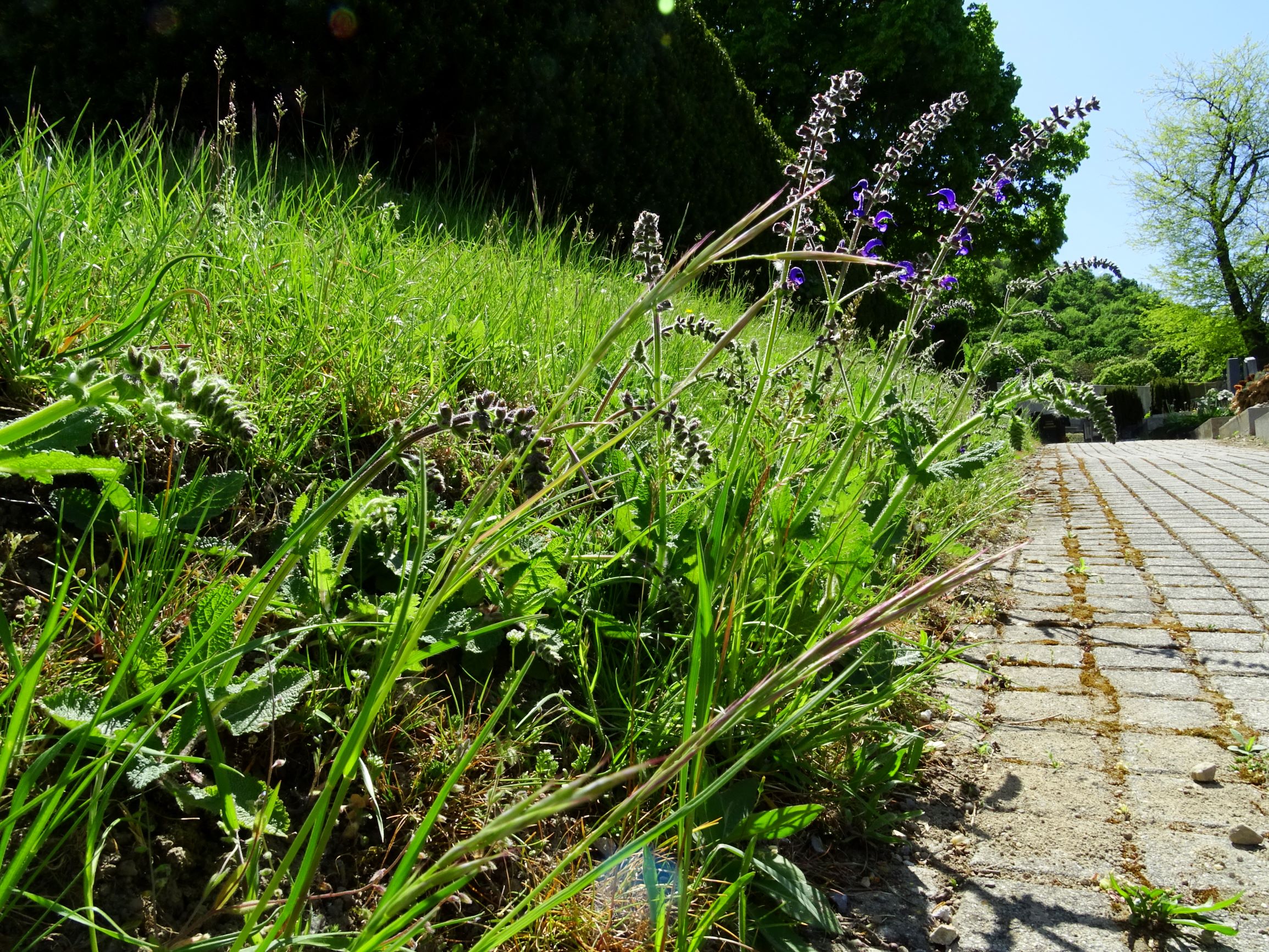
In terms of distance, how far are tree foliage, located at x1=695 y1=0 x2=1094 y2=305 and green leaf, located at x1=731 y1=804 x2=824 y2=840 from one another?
62.2 ft

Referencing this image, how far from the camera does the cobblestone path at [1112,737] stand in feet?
5.13

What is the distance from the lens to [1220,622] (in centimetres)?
313

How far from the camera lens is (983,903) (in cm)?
157

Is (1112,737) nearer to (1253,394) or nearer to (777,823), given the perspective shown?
(777,823)

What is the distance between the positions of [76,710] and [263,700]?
0.85 feet

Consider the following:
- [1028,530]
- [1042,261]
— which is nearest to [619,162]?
[1028,530]

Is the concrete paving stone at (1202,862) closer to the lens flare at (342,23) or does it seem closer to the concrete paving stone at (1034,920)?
the concrete paving stone at (1034,920)

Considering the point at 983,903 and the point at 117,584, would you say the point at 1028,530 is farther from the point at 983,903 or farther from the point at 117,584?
the point at 117,584

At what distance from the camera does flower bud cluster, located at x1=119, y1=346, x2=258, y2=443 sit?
2.38ft

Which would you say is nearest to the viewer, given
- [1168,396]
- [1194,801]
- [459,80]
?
[1194,801]

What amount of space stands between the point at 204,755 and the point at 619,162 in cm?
652

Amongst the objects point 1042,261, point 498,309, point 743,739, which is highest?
point 1042,261

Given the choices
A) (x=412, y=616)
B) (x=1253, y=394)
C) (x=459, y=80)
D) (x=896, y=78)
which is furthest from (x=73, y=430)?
(x=896, y=78)

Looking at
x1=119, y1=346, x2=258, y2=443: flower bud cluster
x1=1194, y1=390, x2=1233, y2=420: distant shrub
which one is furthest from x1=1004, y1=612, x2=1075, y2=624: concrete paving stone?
x1=1194, y1=390, x2=1233, y2=420: distant shrub
